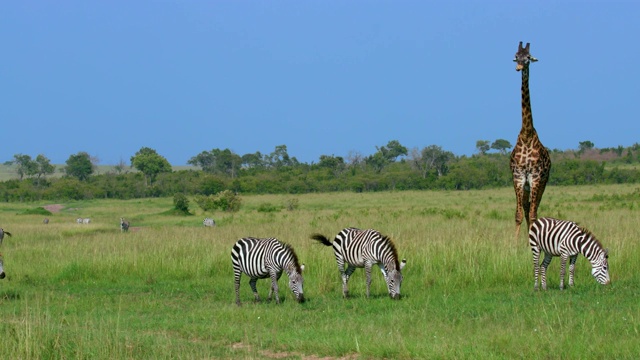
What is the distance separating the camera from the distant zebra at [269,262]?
425 inches

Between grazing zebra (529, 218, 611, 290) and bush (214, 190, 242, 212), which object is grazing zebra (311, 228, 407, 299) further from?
bush (214, 190, 242, 212)

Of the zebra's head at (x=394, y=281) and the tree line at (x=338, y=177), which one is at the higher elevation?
the tree line at (x=338, y=177)

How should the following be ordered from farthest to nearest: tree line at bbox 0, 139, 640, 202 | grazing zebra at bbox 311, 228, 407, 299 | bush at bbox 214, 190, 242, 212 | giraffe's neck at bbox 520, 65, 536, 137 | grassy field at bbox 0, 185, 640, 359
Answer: tree line at bbox 0, 139, 640, 202 → bush at bbox 214, 190, 242, 212 → giraffe's neck at bbox 520, 65, 536, 137 → grazing zebra at bbox 311, 228, 407, 299 → grassy field at bbox 0, 185, 640, 359

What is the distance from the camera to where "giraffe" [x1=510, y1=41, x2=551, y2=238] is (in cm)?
1475

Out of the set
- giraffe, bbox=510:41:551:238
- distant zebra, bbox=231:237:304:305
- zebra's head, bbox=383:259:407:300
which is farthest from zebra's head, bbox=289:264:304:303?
giraffe, bbox=510:41:551:238

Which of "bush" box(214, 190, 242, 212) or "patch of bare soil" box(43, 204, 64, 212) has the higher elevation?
"bush" box(214, 190, 242, 212)

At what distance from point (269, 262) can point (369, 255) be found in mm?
1525

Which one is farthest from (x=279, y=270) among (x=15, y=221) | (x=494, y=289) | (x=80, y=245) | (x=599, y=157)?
(x=599, y=157)

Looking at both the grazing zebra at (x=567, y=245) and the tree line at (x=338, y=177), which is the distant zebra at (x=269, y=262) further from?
the tree line at (x=338, y=177)

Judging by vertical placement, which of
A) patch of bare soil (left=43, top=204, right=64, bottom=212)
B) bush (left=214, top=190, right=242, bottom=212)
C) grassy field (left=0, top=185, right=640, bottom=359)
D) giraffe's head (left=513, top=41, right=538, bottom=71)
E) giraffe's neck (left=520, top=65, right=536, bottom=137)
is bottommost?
grassy field (left=0, top=185, right=640, bottom=359)

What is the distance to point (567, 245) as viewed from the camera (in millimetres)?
11031

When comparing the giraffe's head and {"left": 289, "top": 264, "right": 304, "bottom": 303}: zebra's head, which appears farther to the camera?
the giraffe's head

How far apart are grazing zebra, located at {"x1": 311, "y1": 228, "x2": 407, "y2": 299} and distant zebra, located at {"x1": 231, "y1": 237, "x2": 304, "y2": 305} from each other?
0.91m

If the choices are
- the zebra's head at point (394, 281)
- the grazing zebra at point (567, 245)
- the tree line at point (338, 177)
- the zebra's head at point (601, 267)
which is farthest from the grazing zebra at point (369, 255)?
the tree line at point (338, 177)
